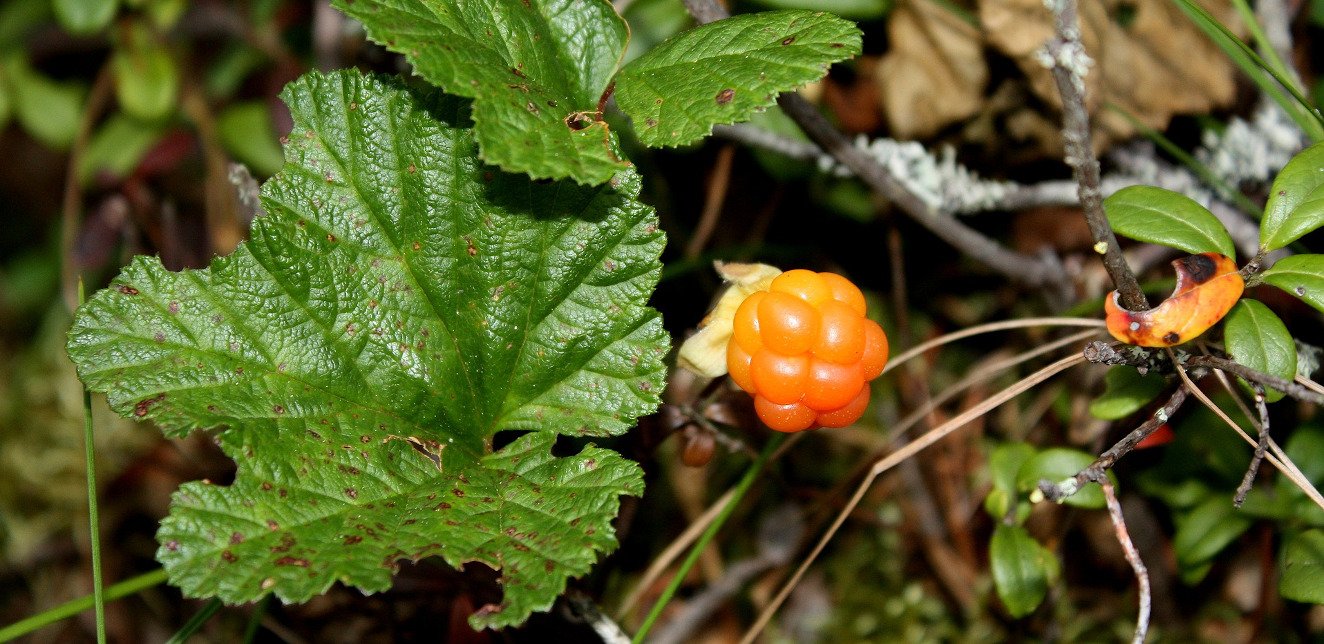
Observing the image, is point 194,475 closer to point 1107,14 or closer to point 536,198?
point 536,198

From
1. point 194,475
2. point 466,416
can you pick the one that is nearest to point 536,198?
point 466,416

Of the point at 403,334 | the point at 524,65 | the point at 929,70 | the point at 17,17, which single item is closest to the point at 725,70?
the point at 524,65

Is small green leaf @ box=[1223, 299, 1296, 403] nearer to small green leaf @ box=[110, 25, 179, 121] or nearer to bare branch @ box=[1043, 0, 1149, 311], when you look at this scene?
bare branch @ box=[1043, 0, 1149, 311]

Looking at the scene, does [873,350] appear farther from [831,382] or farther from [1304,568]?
[1304,568]

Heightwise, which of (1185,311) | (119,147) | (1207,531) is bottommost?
(1207,531)

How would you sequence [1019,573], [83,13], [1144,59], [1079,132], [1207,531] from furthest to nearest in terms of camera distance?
[83,13] → [1144,59] → [1207,531] → [1019,573] → [1079,132]

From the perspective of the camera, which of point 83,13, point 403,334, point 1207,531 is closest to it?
point 403,334
